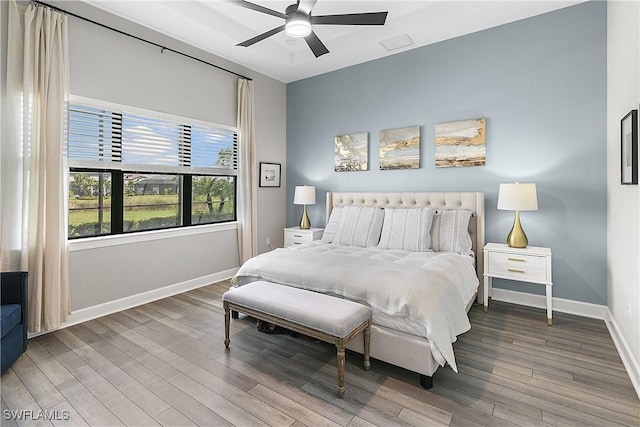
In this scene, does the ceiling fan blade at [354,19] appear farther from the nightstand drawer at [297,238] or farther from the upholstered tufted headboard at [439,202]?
the nightstand drawer at [297,238]

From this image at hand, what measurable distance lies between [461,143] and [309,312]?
3035mm

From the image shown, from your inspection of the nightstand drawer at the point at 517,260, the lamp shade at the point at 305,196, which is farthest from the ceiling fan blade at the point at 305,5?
the nightstand drawer at the point at 517,260

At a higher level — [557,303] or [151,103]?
[151,103]

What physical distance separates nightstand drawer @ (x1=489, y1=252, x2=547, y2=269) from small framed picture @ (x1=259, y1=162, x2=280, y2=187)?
11.5 ft

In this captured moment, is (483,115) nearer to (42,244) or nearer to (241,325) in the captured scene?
(241,325)

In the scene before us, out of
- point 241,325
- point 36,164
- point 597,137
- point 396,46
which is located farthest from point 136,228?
point 597,137

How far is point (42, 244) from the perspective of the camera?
114 inches

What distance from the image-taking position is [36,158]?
9.35ft

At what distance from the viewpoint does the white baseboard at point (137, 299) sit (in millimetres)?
3250

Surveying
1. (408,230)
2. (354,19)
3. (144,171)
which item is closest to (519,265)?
(408,230)

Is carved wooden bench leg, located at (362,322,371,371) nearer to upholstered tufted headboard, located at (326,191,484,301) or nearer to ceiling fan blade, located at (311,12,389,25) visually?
upholstered tufted headboard, located at (326,191,484,301)

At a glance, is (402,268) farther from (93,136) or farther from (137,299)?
(93,136)

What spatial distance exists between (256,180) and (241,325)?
2518mm

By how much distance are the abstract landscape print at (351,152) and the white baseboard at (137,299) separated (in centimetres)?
242
